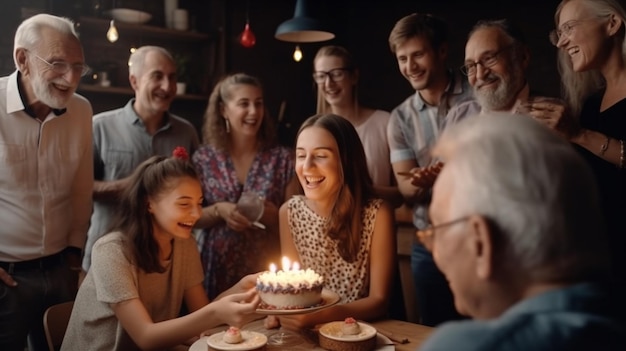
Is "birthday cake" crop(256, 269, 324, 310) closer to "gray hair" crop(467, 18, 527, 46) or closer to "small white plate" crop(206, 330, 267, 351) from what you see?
"small white plate" crop(206, 330, 267, 351)

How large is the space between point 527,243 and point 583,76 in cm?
160

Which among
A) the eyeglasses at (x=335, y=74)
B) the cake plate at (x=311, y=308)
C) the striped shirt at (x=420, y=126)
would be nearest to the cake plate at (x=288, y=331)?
the cake plate at (x=311, y=308)

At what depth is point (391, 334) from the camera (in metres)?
1.97

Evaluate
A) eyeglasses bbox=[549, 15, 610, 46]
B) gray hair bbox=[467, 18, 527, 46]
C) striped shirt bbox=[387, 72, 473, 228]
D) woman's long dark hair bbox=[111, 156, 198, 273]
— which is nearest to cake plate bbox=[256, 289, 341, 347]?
woman's long dark hair bbox=[111, 156, 198, 273]

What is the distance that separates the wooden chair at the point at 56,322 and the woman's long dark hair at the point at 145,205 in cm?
36

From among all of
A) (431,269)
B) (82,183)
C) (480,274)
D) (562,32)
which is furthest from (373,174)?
(480,274)

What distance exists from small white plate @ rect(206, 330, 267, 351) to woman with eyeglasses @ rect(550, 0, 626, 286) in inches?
48.2

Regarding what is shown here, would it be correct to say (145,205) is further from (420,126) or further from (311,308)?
(420,126)

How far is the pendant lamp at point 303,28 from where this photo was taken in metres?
3.71

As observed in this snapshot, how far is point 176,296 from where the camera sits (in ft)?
7.45

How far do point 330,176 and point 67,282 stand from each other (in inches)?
50.3

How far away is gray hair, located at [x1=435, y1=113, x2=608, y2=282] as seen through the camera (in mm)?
905

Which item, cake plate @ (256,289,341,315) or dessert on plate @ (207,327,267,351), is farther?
cake plate @ (256,289,341,315)

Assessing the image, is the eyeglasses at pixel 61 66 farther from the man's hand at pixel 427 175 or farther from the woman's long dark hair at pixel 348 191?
the man's hand at pixel 427 175
